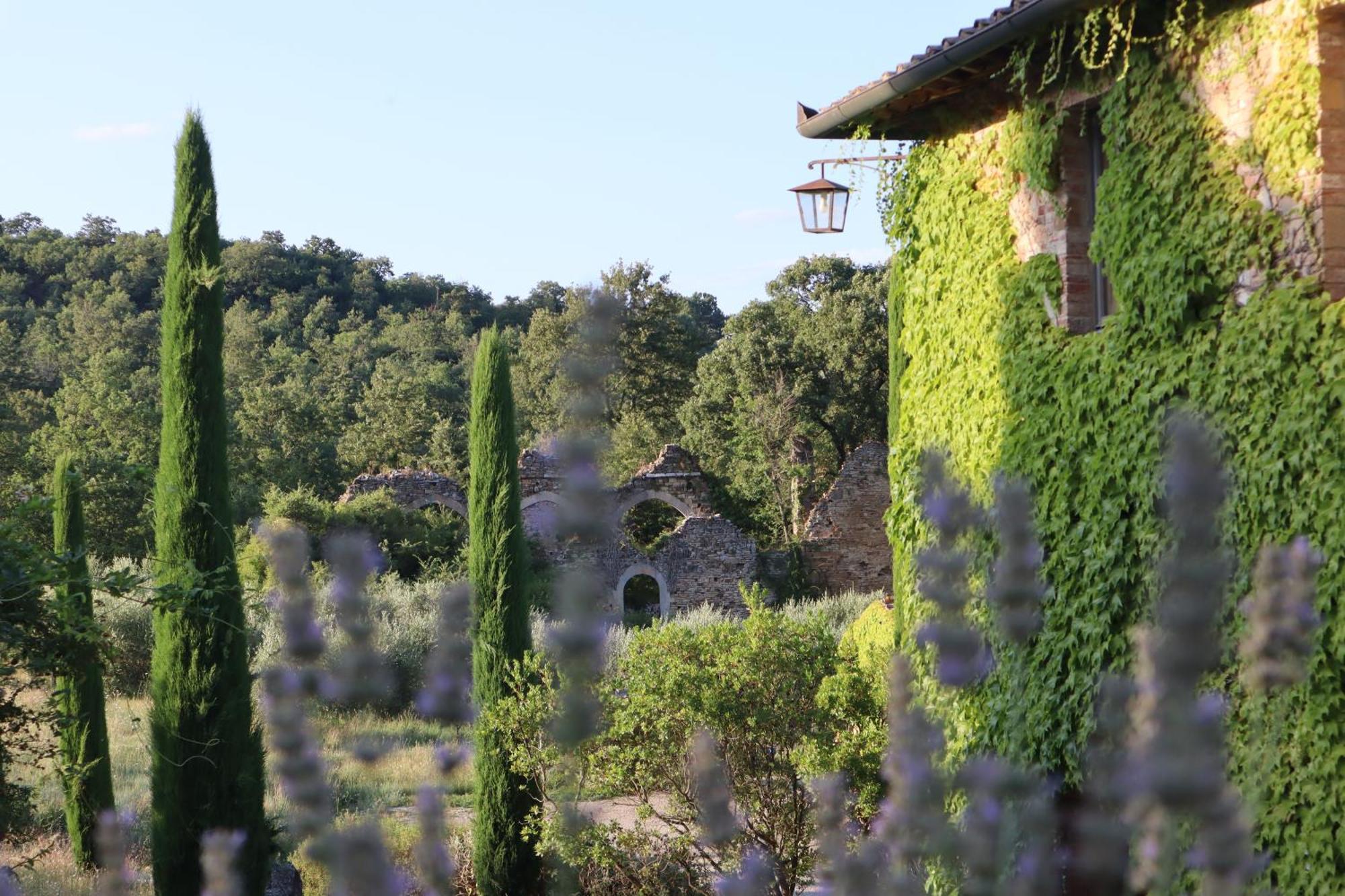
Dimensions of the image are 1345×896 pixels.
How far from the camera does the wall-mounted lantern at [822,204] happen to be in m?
9.38

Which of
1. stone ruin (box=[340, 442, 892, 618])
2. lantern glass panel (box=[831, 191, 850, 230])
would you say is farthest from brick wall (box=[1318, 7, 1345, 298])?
stone ruin (box=[340, 442, 892, 618])

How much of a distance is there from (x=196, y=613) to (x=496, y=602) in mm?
2452

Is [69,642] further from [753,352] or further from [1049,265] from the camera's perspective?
[753,352]

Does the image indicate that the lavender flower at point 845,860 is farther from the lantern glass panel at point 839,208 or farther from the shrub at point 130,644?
the shrub at point 130,644

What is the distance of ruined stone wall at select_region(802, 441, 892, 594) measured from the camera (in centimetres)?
2552

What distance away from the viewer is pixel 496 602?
10070 mm

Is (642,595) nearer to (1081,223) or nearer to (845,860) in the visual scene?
(1081,223)

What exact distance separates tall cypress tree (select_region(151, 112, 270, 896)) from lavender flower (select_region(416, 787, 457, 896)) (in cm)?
703

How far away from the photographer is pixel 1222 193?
4820mm

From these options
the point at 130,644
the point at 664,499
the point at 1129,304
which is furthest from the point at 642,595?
the point at 1129,304

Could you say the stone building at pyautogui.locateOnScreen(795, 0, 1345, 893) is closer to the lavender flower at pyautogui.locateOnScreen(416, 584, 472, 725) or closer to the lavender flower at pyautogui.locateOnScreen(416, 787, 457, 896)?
the lavender flower at pyautogui.locateOnScreen(416, 584, 472, 725)

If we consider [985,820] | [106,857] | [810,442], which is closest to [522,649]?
[106,857]

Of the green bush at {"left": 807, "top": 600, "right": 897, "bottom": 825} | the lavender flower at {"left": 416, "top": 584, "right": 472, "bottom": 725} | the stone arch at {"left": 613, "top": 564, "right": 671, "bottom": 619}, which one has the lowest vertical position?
the stone arch at {"left": 613, "top": 564, "right": 671, "bottom": 619}

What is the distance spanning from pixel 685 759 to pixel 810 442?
70.3 feet
